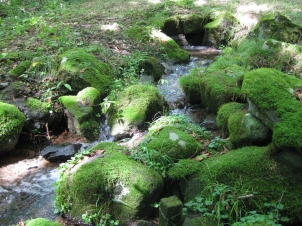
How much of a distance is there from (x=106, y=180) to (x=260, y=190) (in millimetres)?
1832

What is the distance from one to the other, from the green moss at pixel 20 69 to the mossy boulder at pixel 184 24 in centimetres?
533

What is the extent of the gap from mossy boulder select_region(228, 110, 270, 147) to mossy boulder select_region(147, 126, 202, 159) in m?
0.58

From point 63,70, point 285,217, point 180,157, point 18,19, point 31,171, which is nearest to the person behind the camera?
point 285,217

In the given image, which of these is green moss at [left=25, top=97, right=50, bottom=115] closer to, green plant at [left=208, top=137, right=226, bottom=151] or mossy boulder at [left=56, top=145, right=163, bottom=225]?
mossy boulder at [left=56, top=145, right=163, bottom=225]

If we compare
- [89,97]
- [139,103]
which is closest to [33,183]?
[89,97]

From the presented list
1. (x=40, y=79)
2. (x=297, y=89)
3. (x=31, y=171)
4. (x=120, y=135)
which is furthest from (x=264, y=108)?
(x=40, y=79)

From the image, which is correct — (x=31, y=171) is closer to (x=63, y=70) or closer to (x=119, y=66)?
(x=63, y=70)

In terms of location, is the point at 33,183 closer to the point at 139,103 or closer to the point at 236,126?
the point at 139,103

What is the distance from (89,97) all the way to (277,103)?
3.70m

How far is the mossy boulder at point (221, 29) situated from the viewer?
390 inches

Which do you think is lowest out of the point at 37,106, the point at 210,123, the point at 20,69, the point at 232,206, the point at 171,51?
the point at 210,123

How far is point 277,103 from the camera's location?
3.45 meters

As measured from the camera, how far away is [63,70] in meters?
6.38

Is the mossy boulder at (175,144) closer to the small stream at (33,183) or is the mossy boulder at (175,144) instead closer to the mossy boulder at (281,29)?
the small stream at (33,183)
